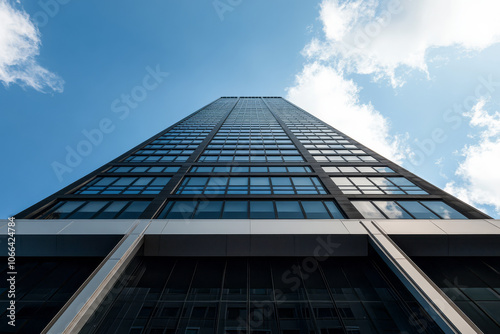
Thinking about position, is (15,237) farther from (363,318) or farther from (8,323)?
(363,318)

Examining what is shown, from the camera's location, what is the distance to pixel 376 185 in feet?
54.8

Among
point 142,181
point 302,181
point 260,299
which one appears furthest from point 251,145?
point 260,299

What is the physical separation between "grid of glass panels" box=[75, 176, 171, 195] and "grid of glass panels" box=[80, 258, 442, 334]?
745 centimetres

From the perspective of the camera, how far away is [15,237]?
10008mm

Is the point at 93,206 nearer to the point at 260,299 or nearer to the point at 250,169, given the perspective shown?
the point at 250,169

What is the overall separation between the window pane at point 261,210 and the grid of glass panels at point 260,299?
289 cm

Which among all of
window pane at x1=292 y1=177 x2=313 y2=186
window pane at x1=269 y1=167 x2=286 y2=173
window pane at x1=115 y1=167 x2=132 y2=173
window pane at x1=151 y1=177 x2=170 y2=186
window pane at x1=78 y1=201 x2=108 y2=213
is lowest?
window pane at x1=78 y1=201 x2=108 y2=213

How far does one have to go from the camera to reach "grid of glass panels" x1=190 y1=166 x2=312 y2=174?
19.4 m

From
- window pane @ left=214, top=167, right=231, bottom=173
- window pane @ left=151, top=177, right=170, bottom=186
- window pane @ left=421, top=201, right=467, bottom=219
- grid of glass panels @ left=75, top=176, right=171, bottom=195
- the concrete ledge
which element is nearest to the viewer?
the concrete ledge

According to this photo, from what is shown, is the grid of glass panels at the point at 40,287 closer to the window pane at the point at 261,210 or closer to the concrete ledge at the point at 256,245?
the concrete ledge at the point at 256,245

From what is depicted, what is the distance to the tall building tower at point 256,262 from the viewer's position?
24.7ft

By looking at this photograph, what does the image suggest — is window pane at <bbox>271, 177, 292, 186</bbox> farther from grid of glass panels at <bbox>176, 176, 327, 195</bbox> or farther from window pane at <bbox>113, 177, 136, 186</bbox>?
window pane at <bbox>113, 177, 136, 186</bbox>

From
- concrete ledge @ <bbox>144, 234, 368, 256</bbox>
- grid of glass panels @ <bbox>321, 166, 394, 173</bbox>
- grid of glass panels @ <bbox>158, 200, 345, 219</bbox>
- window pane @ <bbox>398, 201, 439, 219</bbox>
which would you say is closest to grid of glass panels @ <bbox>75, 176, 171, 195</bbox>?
grid of glass panels @ <bbox>158, 200, 345, 219</bbox>

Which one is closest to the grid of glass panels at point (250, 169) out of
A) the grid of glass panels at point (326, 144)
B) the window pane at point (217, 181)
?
the window pane at point (217, 181)
